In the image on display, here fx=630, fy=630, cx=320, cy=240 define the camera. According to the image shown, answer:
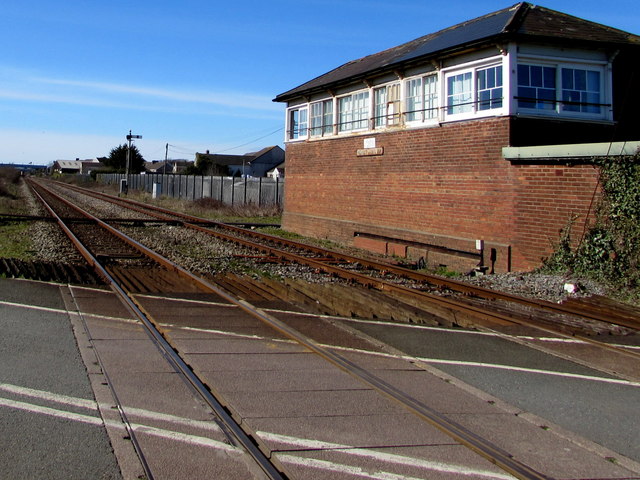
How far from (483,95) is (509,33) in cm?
153

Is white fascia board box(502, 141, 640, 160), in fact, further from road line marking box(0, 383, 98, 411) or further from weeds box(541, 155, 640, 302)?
road line marking box(0, 383, 98, 411)

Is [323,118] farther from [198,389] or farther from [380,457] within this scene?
[380,457]

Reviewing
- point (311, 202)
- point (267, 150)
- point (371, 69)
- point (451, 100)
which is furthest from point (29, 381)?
point (267, 150)

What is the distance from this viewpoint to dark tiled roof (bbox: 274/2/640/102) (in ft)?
44.0

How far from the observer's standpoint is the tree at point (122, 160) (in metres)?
102

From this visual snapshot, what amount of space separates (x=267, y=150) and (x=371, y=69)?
8683cm

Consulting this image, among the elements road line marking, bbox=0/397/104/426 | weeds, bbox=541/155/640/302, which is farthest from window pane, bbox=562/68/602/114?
road line marking, bbox=0/397/104/426

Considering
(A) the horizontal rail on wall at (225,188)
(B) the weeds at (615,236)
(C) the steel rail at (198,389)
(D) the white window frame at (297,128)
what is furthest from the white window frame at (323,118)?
(A) the horizontal rail on wall at (225,188)

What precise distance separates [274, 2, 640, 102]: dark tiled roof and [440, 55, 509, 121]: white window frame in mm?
460

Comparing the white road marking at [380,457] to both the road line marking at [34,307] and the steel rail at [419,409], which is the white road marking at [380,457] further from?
the road line marking at [34,307]

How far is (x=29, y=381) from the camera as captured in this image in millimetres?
5129

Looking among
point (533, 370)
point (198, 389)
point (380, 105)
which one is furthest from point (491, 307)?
point (380, 105)

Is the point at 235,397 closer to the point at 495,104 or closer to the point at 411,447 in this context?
the point at 411,447

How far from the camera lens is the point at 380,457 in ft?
12.7
